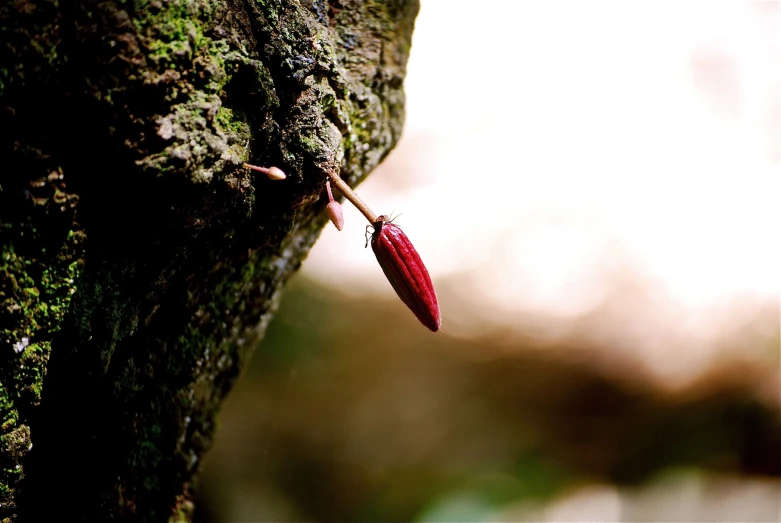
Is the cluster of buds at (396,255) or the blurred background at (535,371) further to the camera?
the blurred background at (535,371)

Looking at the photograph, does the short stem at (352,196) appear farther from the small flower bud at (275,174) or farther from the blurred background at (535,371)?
the blurred background at (535,371)

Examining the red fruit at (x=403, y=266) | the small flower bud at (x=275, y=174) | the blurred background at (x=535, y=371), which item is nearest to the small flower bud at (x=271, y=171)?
the small flower bud at (x=275, y=174)

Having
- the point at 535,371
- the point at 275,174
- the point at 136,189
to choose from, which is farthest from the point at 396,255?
the point at 535,371

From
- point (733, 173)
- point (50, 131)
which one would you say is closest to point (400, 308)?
point (733, 173)

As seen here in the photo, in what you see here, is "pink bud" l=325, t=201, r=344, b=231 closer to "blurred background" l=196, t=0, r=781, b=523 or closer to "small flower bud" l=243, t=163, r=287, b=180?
"small flower bud" l=243, t=163, r=287, b=180

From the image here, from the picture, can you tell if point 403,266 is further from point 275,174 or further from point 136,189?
point 136,189

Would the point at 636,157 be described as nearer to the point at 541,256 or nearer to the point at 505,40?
the point at 541,256

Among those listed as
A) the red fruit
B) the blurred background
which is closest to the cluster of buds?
the red fruit
